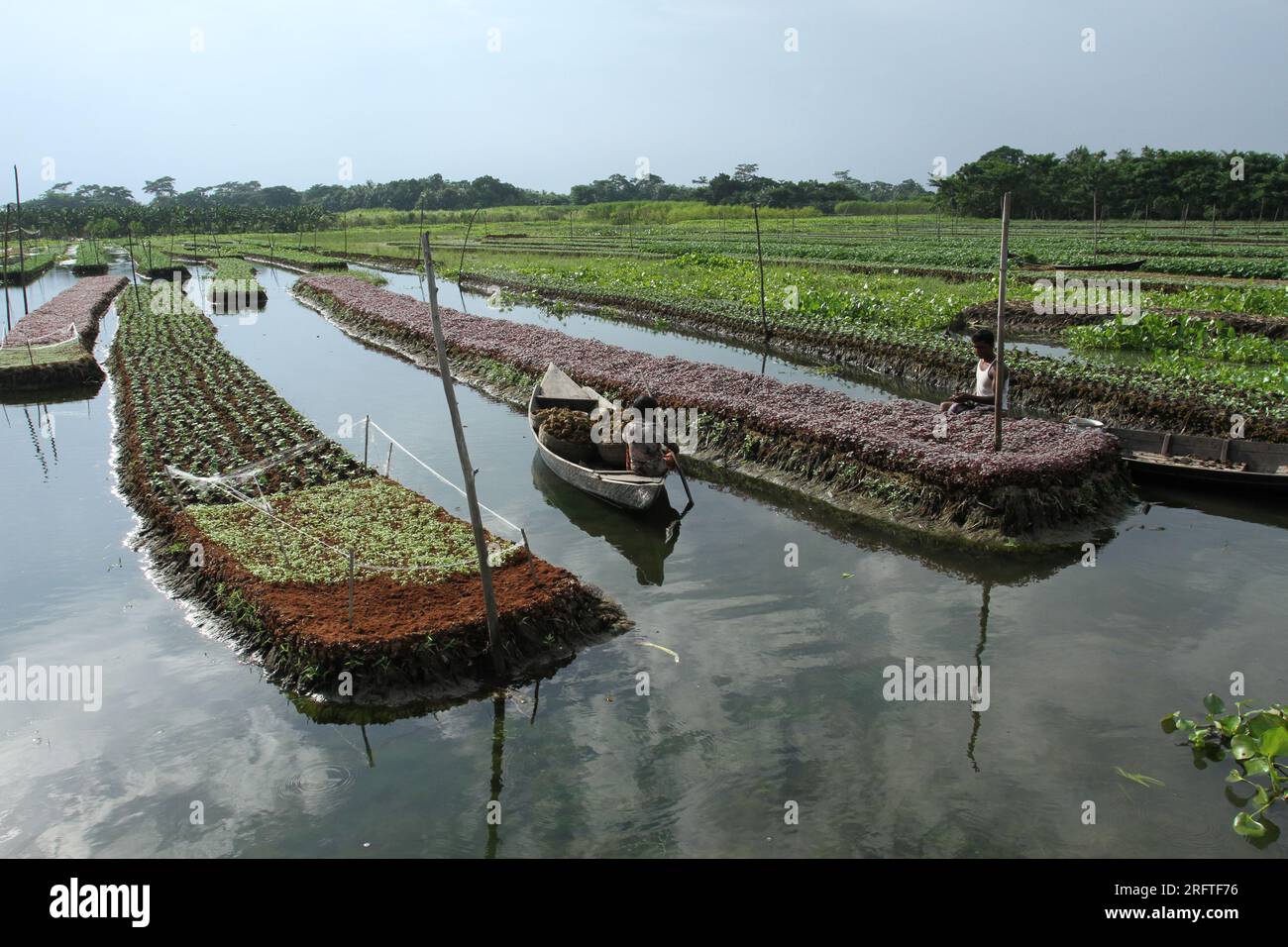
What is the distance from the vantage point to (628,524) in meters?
13.8

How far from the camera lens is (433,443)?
58.7 feet

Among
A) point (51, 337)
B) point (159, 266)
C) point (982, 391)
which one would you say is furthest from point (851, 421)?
point (159, 266)

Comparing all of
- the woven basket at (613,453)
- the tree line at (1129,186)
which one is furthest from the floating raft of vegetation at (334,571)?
the tree line at (1129,186)

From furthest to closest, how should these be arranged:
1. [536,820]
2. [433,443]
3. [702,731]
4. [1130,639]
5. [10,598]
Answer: [433,443]
[10,598]
[1130,639]
[702,731]
[536,820]

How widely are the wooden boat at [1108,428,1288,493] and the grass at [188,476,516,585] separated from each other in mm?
9962

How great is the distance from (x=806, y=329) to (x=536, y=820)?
20522mm

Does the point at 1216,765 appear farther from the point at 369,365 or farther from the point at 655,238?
the point at 655,238

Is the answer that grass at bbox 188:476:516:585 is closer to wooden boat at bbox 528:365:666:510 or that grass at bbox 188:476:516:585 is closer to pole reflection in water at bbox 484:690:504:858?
pole reflection in water at bbox 484:690:504:858

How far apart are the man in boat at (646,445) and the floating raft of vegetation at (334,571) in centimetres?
291

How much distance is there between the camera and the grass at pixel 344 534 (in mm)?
10578

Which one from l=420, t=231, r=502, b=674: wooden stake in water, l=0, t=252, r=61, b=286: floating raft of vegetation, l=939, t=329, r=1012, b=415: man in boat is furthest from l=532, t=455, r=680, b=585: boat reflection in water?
l=0, t=252, r=61, b=286: floating raft of vegetation

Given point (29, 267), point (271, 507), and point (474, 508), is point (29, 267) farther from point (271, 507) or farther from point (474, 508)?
point (474, 508)

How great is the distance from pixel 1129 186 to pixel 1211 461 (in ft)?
195
